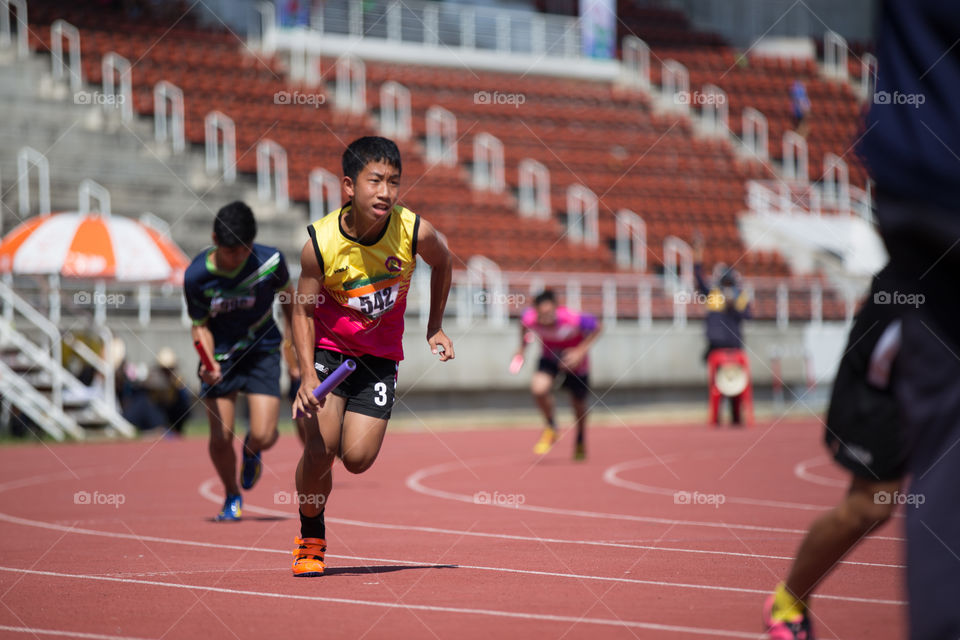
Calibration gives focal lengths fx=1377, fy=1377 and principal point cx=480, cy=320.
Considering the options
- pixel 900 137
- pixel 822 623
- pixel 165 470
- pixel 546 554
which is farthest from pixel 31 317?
pixel 900 137

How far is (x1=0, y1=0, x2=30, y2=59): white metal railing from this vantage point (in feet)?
84.8

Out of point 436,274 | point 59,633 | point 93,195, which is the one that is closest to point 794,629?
point 59,633

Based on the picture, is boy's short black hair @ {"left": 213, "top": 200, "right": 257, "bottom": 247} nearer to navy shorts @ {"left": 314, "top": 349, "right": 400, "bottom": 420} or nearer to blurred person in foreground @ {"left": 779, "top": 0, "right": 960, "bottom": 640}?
navy shorts @ {"left": 314, "top": 349, "right": 400, "bottom": 420}

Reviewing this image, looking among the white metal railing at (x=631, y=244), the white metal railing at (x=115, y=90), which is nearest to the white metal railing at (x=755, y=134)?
the white metal railing at (x=631, y=244)

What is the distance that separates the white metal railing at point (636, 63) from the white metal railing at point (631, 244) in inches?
329

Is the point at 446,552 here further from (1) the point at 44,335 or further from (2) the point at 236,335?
(1) the point at 44,335

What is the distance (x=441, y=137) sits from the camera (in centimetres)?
3006

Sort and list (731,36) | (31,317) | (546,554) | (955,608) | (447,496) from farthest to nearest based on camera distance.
Result: (731,36), (31,317), (447,496), (546,554), (955,608)

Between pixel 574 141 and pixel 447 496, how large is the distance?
20.5m

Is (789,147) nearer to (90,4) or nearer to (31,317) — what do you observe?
(90,4)

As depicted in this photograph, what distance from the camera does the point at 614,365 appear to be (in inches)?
1018

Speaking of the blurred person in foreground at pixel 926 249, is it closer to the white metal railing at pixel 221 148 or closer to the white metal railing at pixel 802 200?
the white metal railing at pixel 221 148

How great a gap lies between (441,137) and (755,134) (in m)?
9.52

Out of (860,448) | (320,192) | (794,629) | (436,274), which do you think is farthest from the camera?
(320,192)
